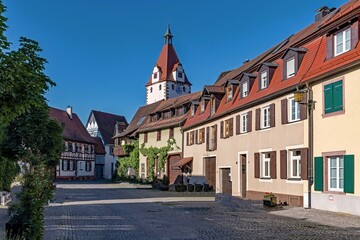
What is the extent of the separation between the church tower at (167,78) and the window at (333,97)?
64.0 metres

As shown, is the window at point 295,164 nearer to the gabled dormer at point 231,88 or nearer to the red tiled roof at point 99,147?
the gabled dormer at point 231,88

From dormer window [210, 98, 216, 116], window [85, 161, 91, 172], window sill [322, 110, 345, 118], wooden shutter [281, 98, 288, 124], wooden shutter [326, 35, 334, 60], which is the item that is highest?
wooden shutter [326, 35, 334, 60]

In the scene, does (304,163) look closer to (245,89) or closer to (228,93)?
(245,89)

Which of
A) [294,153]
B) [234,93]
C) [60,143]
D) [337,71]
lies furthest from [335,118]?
[60,143]

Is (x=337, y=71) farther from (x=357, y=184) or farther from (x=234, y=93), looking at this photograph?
(x=234, y=93)

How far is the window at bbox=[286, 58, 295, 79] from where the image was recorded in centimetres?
2245

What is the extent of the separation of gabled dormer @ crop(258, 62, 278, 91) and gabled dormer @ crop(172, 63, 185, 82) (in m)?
59.4

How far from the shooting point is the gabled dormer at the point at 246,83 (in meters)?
27.1

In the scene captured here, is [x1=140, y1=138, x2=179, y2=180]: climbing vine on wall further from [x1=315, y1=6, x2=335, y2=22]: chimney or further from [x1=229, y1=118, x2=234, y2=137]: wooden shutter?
[x1=315, y1=6, x2=335, y2=22]: chimney

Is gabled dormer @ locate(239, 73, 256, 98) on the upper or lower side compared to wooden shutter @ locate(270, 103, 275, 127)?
upper

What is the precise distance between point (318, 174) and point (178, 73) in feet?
223

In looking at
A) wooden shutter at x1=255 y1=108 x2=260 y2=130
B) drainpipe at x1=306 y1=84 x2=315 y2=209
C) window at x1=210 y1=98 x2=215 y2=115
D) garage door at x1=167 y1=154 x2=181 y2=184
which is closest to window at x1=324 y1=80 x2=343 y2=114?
drainpipe at x1=306 y1=84 x2=315 y2=209

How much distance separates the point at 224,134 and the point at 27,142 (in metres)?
14.4

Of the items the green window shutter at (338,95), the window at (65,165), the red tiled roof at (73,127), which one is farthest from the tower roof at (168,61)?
the green window shutter at (338,95)
